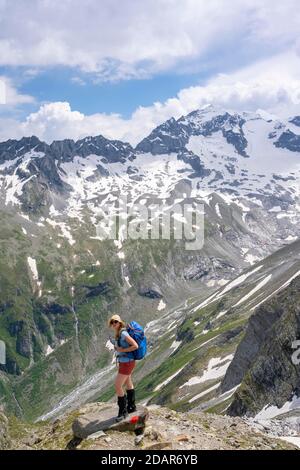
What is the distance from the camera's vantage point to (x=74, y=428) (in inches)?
880

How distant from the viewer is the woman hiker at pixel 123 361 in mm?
22062

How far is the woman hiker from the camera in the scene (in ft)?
72.4

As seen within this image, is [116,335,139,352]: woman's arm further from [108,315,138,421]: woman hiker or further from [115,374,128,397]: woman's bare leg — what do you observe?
[115,374,128,397]: woman's bare leg

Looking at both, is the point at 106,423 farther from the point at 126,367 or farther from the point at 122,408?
the point at 126,367

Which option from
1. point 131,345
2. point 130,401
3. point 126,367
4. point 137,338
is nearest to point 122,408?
point 130,401

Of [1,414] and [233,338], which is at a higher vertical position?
[1,414]

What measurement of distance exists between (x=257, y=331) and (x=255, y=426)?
70133mm

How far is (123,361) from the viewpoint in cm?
2242

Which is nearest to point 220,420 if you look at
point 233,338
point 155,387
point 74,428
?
point 74,428

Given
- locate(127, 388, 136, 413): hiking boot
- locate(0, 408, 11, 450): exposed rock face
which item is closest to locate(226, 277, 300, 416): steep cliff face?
locate(127, 388, 136, 413): hiking boot
